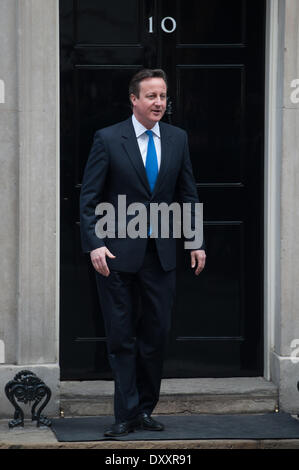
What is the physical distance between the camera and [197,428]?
814cm

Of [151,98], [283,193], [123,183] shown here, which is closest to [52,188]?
[123,183]

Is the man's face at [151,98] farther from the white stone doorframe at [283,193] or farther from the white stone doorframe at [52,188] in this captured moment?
the white stone doorframe at [283,193]

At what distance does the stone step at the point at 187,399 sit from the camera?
852 centimetres

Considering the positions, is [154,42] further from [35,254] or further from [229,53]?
[35,254]

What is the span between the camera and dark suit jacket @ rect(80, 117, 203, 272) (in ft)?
25.3

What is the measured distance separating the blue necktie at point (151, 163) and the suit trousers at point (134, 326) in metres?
0.37

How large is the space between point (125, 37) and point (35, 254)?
1.63m

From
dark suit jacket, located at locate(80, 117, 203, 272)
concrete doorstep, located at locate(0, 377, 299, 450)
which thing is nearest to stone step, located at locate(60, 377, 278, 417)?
concrete doorstep, located at locate(0, 377, 299, 450)

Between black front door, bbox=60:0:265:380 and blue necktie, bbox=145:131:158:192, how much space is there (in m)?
0.95

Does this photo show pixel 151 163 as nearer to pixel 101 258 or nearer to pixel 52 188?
pixel 101 258

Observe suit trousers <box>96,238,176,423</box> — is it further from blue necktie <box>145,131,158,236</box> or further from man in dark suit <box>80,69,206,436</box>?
blue necktie <box>145,131,158,236</box>

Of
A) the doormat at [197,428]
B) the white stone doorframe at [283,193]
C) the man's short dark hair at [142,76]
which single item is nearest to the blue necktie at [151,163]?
the man's short dark hair at [142,76]

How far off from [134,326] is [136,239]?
581 mm

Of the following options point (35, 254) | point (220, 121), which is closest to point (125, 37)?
point (220, 121)
